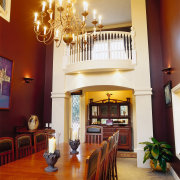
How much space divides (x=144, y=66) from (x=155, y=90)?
29.7 inches

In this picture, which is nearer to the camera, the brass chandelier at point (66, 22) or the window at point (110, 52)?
the brass chandelier at point (66, 22)

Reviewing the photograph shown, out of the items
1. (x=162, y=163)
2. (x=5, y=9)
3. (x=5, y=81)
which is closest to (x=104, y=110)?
(x=162, y=163)

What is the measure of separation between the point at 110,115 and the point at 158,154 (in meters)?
3.70

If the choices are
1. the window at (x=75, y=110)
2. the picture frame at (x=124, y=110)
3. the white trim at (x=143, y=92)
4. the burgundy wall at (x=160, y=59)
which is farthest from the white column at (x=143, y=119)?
the window at (x=75, y=110)

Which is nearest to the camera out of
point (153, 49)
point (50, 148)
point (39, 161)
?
point (50, 148)

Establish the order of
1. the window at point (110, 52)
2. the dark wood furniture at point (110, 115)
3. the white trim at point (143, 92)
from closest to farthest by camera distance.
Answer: the white trim at point (143, 92) → the window at point (110, 52) → the dark wood furniture at point (110, 115)

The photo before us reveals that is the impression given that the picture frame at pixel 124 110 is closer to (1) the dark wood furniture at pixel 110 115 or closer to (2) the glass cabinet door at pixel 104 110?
(1) the dark wood furniture at pixel 110 115

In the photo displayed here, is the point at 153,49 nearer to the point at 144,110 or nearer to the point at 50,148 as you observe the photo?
the point at 144,110

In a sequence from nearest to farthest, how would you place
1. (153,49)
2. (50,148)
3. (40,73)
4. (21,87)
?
1. (50,148)
2. (21,87)
3. (153,49)
4. (40,73)

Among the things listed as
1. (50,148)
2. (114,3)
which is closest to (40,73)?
(114,3)

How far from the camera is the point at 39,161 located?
2.30 m

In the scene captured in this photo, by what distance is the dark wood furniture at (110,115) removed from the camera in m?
7.38

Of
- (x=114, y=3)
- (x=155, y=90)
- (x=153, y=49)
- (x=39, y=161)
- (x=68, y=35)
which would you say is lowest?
(x=39, y=161)

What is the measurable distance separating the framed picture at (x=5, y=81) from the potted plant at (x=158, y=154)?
360 cm
